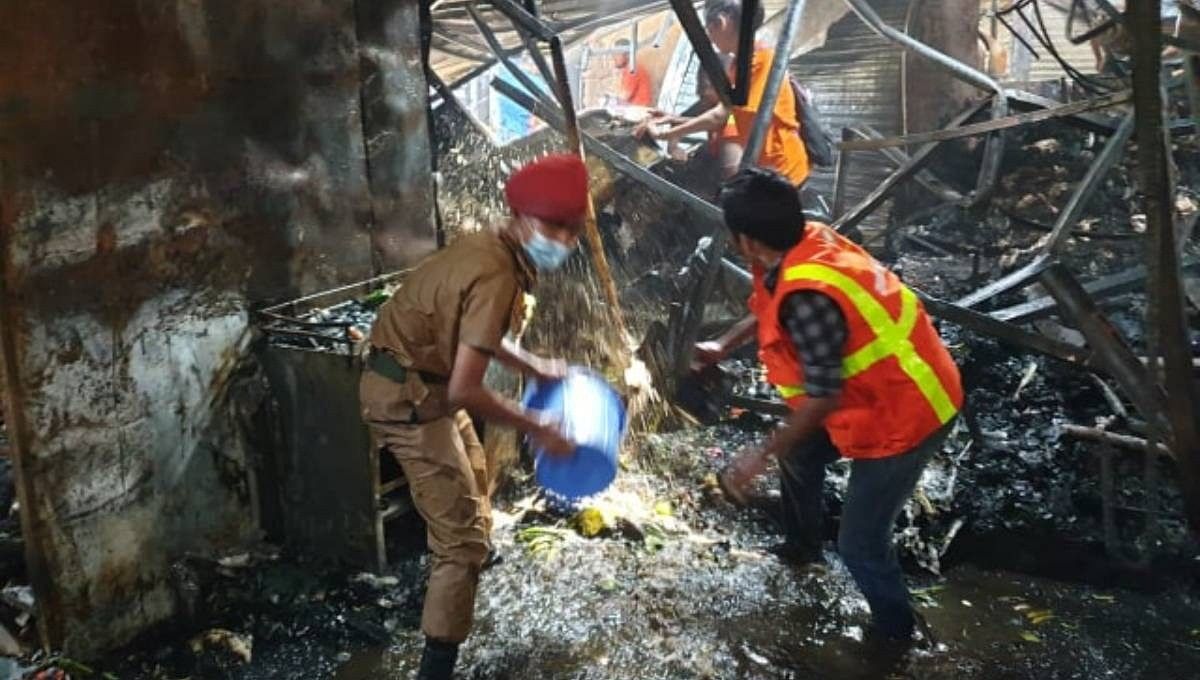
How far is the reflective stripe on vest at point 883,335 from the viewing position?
278 centimetres

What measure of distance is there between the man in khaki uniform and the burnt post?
6.48 feet

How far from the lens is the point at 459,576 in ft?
10.1

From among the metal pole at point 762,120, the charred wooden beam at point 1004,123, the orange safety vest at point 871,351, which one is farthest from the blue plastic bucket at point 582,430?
the charred wooden beam at point 1004,123

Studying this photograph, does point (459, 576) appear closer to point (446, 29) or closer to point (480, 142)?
point (480, 142)

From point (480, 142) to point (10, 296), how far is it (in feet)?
14.1

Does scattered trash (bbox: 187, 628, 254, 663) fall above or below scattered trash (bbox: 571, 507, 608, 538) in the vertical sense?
above

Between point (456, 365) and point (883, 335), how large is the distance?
1445 mm

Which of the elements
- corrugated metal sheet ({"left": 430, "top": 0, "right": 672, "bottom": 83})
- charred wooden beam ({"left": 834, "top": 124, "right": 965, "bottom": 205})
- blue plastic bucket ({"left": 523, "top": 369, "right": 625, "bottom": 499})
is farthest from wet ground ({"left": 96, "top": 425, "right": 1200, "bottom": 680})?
corrugated metal sheet ({"left": 430, "top": 0, "right": 672, "bottom": 83})

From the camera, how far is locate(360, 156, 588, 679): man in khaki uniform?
2.78 m

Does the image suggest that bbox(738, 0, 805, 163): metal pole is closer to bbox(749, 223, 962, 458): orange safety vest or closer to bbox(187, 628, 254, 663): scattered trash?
bbox(749, 223, 962, 458): orange safety vest

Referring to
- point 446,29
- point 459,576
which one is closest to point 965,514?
point 459,576

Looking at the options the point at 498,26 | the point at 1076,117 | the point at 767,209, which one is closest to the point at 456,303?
the point at 767,209

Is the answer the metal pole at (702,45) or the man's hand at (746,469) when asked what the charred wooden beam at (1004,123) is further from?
the man's hand at (746,469)

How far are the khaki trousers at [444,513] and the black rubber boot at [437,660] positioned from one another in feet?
0.19
